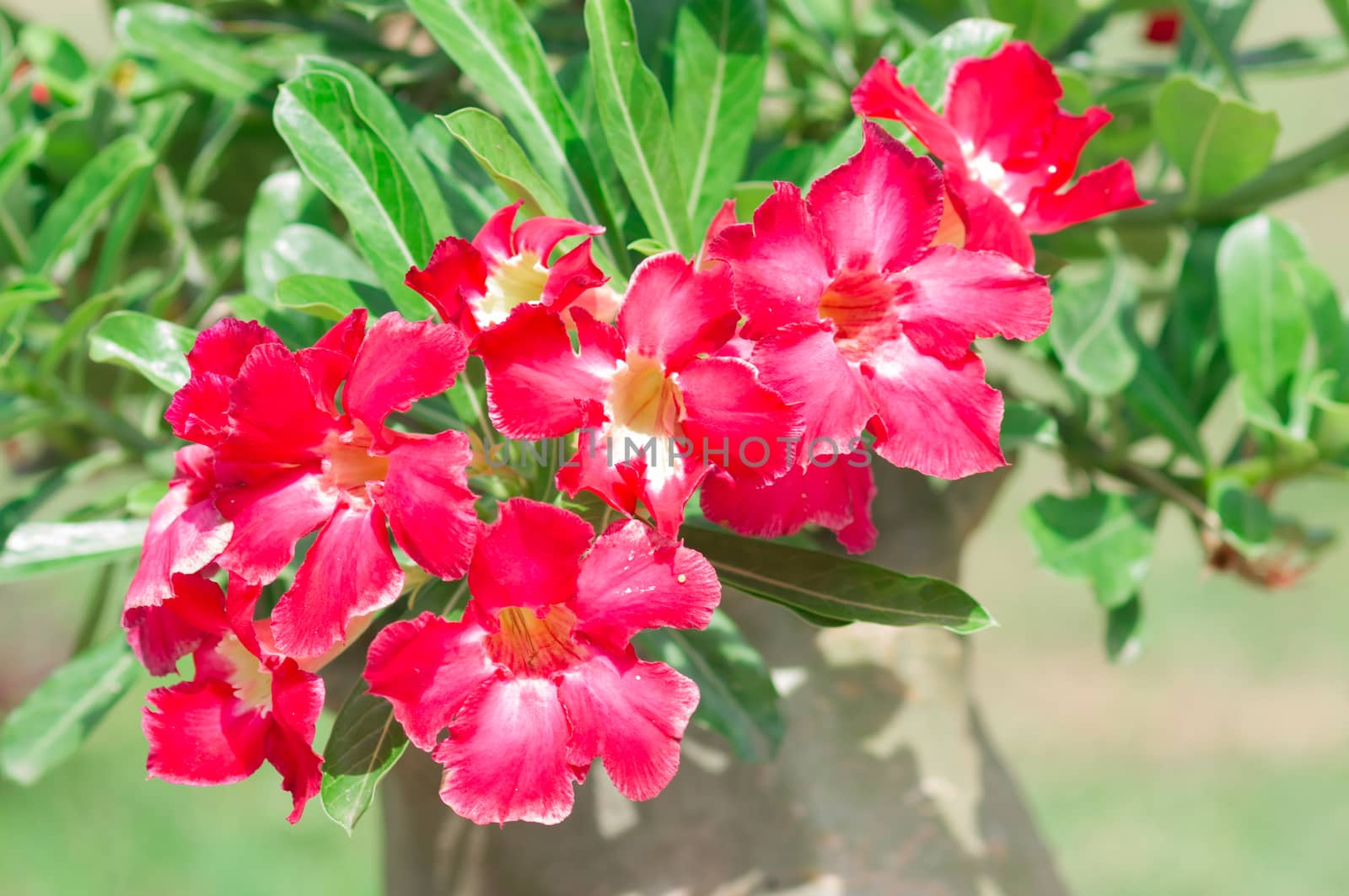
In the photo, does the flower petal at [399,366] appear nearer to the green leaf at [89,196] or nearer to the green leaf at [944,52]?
the green leaf at [944,52]

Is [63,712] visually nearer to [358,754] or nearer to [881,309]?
[358,754]

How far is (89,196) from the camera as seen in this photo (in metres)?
1.14

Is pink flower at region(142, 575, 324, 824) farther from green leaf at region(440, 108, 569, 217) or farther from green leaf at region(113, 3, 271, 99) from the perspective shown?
green leaf at region(113, 3, 271, 99)

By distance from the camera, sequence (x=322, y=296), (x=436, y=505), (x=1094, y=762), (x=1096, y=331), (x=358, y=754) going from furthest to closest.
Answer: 1. (x=1094, y=762)
2. (x=1096, y=331)
3. (x=322, y=296)
4. (x=358, y=754)
5. (x=436, y=505)

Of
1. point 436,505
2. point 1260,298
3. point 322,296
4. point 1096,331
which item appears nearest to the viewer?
point 436,505

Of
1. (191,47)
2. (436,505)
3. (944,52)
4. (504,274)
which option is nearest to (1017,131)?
(944,52)

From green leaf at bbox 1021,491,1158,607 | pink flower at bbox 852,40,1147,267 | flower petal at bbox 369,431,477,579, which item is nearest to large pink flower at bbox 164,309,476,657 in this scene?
flower petal at bbox 369,431,477,579

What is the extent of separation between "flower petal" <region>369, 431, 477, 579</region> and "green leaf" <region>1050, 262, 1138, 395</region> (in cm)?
63

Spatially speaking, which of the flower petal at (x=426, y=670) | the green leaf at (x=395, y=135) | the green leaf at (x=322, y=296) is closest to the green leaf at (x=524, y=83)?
the green leaf at (x=395, y=135)

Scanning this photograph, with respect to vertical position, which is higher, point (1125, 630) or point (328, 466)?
→ point (328, 466)

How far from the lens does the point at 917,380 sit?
677 millimetres

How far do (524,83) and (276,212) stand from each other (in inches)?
12.5

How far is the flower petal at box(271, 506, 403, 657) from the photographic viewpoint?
0.63 m

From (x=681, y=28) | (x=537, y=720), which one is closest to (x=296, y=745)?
(x=537, y=720)
